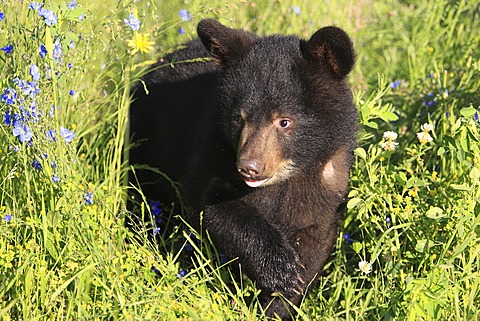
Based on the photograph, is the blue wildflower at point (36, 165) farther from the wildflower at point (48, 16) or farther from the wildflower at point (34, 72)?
the wildflower at point (48, 16)

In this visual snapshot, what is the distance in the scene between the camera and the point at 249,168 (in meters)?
4.24

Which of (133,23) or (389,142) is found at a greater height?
(133,23)

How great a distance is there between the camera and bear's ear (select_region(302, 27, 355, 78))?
14.3 ft

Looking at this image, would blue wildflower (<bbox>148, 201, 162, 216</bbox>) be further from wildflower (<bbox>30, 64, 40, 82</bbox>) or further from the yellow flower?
wildflower (<bbox>30, 64, 40, 82</bbox>)

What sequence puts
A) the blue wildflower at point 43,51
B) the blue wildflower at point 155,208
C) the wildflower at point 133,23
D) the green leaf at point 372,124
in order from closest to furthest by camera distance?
the blue wildflower at point 43,51
the wildflower at point 133,23
the green leaf at point 372,124
the blue wildflower at point 155,208

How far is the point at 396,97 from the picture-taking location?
6.18 metres

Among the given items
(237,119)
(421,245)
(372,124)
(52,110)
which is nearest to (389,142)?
(372,124)

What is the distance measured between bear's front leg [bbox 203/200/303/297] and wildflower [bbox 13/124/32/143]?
1069 mm

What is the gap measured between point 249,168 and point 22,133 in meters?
1.16

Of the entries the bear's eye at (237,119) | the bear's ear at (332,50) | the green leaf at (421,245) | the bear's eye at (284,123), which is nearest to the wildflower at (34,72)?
the bear's eye at (237,119)

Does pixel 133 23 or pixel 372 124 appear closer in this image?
pixel 133 23

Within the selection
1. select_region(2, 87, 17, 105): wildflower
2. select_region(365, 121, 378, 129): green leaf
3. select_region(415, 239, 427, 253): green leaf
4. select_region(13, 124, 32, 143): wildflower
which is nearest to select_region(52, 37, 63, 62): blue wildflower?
select_region(2, 87, 17, 105): wildflower

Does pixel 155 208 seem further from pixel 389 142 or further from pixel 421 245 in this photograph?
pixel 421 245

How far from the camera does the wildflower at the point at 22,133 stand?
4277 mm
